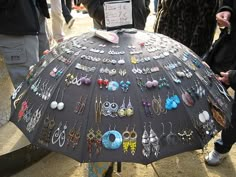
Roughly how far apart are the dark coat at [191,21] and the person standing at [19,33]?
111 centimetres

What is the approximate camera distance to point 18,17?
103 inches

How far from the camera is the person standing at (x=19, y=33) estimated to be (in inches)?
102

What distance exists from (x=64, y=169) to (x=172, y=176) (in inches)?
35.2

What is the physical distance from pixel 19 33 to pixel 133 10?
3.26 feet

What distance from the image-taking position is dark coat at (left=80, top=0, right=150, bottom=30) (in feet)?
9.22

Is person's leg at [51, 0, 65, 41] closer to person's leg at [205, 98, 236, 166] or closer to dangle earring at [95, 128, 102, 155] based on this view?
person's leg at [205, 98, 236, 166]

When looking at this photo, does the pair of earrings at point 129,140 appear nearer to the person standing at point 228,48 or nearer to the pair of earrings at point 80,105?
the pair of earrings at point 80,105

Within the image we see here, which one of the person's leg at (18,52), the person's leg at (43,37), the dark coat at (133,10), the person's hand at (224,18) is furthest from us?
the person's leg at (43,37)

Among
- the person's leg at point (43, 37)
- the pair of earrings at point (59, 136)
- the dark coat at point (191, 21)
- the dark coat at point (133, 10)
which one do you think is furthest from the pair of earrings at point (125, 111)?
the person's leg at point (43, 37)

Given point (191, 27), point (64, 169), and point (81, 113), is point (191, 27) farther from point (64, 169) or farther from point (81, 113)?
point (81, 113)

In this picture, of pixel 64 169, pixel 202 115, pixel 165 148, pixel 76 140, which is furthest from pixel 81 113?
pixel 64 169

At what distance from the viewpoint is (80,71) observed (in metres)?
1.34

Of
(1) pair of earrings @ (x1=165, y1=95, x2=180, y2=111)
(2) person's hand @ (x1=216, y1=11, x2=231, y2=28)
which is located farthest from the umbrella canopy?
(2) person's hand @ (x1=216, y1=11, x2=231, y2=28)

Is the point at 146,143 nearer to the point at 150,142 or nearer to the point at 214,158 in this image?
the point at 150,142
